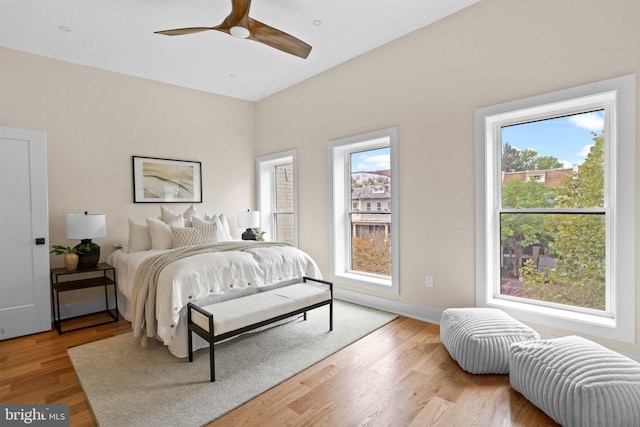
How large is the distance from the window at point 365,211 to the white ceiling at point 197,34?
110 cm

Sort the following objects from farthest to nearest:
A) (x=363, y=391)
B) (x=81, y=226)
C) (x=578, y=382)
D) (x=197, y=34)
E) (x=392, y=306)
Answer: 1. (x=392, y=306)
2. (x=81, y=226)
3. (x=197, y=34)
4. (x=363, y=391)
5. (x=578, y=382)

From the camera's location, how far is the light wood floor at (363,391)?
6.25ft

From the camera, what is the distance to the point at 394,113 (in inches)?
145

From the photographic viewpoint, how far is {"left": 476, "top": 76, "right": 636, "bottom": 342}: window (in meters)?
2.35

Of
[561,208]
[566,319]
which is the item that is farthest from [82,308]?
[561,208]

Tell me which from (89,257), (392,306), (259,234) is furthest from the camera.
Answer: (259,234)

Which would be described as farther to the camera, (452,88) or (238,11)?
(452,88)

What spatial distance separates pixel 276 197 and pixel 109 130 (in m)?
2.61

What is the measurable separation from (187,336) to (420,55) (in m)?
3.57

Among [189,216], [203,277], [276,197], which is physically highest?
[276,197]

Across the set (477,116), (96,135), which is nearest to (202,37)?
(96,135)

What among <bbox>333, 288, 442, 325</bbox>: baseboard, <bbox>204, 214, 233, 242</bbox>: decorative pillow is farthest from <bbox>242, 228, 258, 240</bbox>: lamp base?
<bbox>333, 288, 442, 325</bbox>: baseboard

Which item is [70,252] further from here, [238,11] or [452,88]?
[452,88]

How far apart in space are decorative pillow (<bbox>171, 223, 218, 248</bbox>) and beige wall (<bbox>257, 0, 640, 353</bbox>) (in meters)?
1.61
